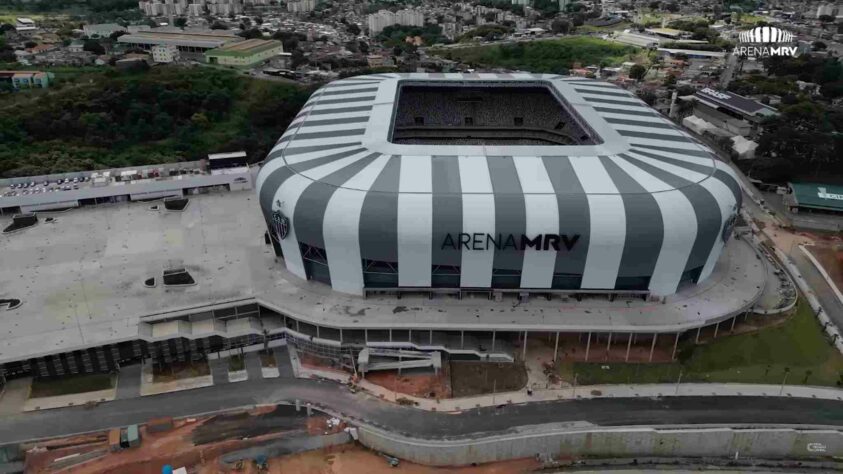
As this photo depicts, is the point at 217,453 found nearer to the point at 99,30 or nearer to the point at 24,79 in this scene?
the point at 24,79

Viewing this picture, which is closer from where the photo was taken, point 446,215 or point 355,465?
point 355,465

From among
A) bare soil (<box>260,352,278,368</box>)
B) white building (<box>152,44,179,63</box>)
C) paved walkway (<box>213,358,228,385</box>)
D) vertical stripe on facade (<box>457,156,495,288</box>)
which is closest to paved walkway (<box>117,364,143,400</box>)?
paved walkway (<box>213,358,228,385</box>)

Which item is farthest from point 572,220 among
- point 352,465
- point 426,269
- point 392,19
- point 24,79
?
point 392,19

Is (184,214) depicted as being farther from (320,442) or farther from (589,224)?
(589,224)

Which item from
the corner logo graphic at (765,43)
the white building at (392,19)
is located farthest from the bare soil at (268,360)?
the white building at (392,19)

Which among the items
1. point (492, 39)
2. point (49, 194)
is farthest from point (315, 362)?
point (492, 39)

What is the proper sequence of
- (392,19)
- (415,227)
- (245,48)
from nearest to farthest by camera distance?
1. (415,227)
2. (245,48)
3. (392,19)

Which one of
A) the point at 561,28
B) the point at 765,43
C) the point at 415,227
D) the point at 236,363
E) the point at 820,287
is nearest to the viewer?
the point at 415,227
